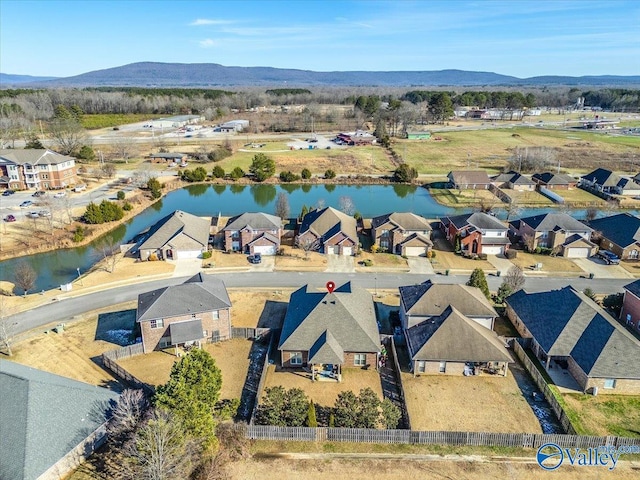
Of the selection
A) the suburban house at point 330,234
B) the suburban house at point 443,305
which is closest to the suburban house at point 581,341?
the suburban house at point 443,305

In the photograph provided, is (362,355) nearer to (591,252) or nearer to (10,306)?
(10,306)

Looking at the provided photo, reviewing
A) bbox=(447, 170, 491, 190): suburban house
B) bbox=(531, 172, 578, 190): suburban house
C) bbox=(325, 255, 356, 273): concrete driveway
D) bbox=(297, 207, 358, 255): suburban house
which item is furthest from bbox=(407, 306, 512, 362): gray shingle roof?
bbox=(531, 172, 578, 190): suburban house

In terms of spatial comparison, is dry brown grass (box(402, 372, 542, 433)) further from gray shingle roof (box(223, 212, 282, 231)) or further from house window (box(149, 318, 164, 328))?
gray shingle roof (box(223, 212, 282, 231))

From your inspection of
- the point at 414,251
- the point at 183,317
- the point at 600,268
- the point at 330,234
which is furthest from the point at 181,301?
the point at 600,268

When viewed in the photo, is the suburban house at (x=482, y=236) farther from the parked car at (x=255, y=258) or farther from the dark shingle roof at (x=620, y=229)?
the parked car at (x=255, y=258)

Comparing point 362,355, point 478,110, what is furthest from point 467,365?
point 478,110

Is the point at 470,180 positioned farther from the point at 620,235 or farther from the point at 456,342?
the point at 456,342
